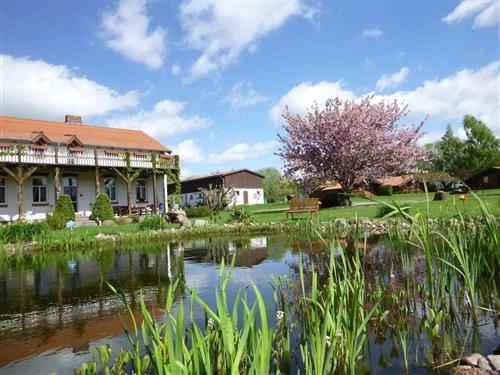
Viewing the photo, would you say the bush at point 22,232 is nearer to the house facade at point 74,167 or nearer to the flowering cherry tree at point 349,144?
the house facade at point 74,167

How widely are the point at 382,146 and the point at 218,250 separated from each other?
17855 mm

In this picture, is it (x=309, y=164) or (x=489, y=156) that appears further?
(x=489, y=156)

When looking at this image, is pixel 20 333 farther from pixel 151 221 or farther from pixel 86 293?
pixel 151 221

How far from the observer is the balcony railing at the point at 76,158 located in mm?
23500

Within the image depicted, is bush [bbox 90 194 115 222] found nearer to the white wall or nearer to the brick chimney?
the white wall

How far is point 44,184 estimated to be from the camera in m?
26.5

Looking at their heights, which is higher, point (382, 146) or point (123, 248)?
point (382, 146)

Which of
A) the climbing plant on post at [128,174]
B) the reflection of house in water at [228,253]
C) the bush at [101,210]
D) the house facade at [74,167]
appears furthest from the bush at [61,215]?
the reflection of house in water at [228,253]

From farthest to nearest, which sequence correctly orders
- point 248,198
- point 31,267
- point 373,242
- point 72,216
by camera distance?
1. point 248,198
2. point 72,216
3. point 373,242
4. point 31,267

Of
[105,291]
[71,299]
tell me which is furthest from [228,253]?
[71,299]

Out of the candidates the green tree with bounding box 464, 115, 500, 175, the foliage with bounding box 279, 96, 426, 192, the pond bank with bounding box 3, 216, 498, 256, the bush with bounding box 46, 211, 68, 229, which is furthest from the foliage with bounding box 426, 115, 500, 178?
the bush with bounding box 46, 211, 68, 229

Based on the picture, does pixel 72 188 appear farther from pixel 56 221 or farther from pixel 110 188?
pixel 56 221

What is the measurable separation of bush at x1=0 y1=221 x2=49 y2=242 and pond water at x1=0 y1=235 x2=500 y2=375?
2.48 m

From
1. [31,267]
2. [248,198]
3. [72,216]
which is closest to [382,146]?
[72,216]
